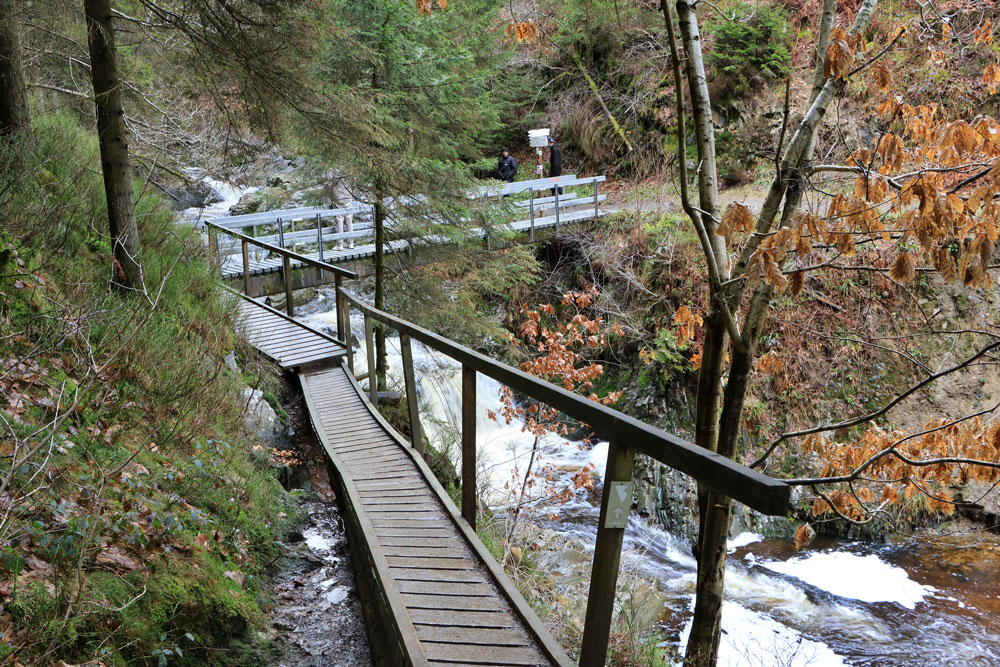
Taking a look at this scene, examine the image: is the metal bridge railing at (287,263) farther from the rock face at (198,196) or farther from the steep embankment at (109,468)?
the rock face at (198,196)

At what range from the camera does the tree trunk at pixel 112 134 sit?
6350 millimetres

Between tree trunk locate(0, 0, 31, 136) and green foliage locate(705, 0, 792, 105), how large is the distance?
47.4 ft

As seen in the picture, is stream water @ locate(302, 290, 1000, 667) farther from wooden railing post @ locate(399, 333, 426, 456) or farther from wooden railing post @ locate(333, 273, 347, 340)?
wooden railing post @ locate(333, 273, 347, 340)

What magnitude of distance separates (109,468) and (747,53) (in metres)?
17.4

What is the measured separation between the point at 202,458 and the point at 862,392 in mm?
10700

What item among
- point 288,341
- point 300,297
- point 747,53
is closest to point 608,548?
point 288,341

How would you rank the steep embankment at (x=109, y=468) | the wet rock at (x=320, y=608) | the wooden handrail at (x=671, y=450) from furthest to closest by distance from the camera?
the wet rock at (x=320, y=608), the steep embankment at (x=109, y=468), the wooden handrail at (x=671, y=450)

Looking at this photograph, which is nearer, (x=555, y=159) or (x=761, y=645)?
(x=761, y=645)

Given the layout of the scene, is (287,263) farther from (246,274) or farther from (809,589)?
(809,589)

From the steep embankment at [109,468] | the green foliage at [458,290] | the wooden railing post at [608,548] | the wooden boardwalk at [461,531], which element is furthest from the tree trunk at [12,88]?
the wooden railing post at [608,548]

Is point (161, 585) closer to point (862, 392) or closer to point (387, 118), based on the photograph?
point (387, 118)

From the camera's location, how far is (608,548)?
249 centimetres

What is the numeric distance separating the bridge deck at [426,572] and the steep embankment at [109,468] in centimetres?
74

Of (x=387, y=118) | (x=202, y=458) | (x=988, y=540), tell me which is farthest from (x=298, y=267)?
(x=988, y=540)
